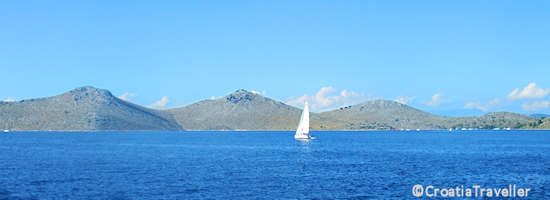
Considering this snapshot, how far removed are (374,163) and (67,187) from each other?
57439 millimetres

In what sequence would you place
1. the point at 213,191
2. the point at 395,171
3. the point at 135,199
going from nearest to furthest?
the point at 135,199, the point at 213,191, the point at 395,171

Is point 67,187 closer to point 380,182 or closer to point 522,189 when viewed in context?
point 380,182

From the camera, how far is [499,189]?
70.8m

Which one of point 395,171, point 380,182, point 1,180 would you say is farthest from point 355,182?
point 1,180

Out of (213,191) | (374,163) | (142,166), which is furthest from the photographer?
(374,163)

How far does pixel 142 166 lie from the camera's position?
101m

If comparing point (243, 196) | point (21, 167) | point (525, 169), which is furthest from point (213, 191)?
point (525, 169)

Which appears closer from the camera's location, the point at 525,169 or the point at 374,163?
the point at 525,169

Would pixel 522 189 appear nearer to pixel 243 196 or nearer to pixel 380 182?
pixel 380 182

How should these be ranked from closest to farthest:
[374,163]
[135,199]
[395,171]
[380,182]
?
[135,199]
[380,182]
[395,171]
[374,163]

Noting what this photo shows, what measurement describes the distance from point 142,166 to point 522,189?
5900cm

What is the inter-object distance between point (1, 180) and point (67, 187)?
42.8 feet

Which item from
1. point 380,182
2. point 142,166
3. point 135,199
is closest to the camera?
point 135,199

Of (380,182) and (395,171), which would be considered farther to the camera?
(395,171)
